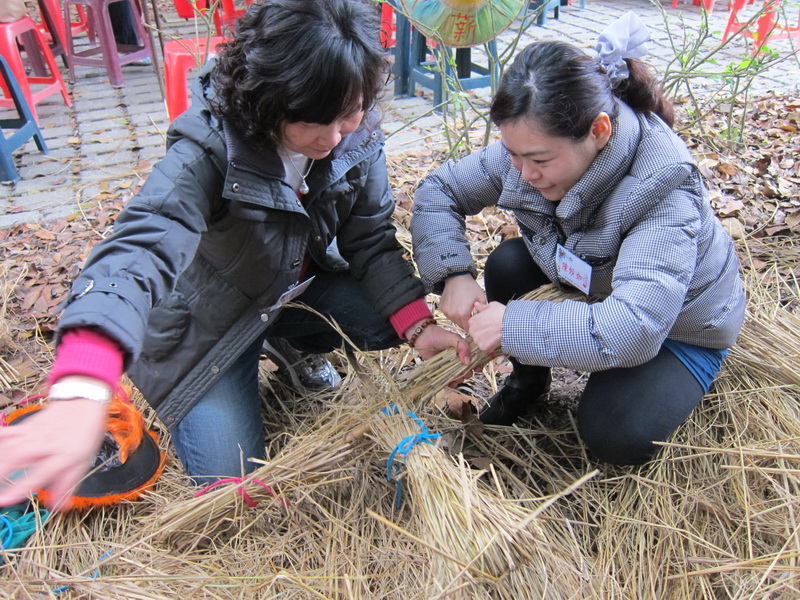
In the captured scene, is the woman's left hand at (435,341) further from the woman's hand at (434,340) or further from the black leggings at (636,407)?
the black leggings at (636,407)

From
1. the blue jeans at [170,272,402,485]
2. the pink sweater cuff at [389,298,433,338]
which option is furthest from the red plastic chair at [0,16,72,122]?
the pink sweater cuff at [389,298,433,338]

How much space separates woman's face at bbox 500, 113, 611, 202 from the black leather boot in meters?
0.61

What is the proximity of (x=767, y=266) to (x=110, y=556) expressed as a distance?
2.38 meters

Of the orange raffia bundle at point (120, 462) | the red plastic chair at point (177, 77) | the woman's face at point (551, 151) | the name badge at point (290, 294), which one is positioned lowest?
the orange raffia bundle at point (120, 462)

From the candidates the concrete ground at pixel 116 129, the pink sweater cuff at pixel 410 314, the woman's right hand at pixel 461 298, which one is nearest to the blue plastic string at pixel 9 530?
the pink sweater cuff at pixel 410 314

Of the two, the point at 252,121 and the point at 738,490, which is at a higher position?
the point at 252,121

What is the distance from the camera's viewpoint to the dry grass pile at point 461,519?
1296 millimetres

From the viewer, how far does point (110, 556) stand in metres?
1.41

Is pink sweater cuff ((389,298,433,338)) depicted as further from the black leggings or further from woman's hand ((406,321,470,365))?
the black leggings

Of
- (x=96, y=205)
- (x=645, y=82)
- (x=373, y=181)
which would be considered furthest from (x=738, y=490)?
(x=96, y=205)

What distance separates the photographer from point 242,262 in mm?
1714

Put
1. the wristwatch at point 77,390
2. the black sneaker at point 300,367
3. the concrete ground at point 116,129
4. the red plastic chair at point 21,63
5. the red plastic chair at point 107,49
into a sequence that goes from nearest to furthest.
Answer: the wristwatch at point 77,390
the black sneaker at point 300,367
the concrete ground at point 116,129
the red plastic chair at point 21,63
the red plastic chair at point 107,49

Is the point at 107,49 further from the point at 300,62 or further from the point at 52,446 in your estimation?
the point at 52,446

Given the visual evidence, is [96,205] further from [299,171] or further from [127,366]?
[127,366]
